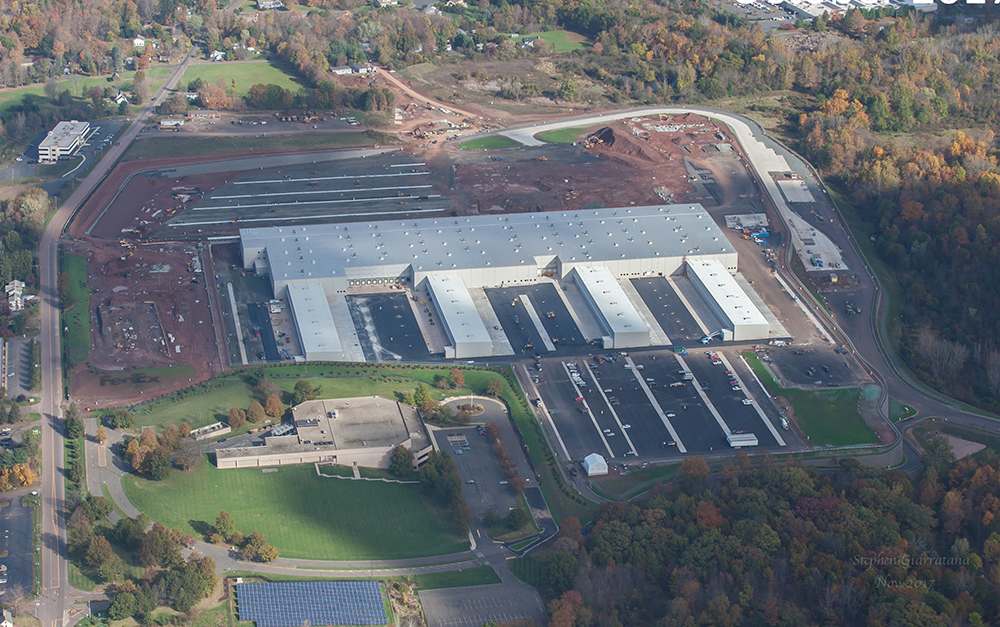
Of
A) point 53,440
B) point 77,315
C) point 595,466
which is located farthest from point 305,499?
point 77,315

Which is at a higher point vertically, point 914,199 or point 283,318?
point 914,199

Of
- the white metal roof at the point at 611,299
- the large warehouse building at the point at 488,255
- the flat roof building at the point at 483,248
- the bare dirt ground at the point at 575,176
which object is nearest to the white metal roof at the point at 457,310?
the large warehouse building at the point at 488,255

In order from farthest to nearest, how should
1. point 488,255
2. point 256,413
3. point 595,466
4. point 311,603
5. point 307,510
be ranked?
point 488,255 < point 256,413 < point 595,466 < point 307,510 < point 311,603

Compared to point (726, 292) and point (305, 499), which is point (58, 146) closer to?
point (305, 499)

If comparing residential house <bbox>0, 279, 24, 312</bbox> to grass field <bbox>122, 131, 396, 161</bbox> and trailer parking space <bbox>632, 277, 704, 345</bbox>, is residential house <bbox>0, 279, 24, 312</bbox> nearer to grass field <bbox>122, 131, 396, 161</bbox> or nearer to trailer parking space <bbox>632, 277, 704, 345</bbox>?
grass field <bbox>122, 131, 396, 161</bbox>

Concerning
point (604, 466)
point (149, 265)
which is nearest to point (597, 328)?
point (604, 466)

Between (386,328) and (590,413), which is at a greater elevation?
(386,328)

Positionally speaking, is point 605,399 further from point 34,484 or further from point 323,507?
point 34,484
